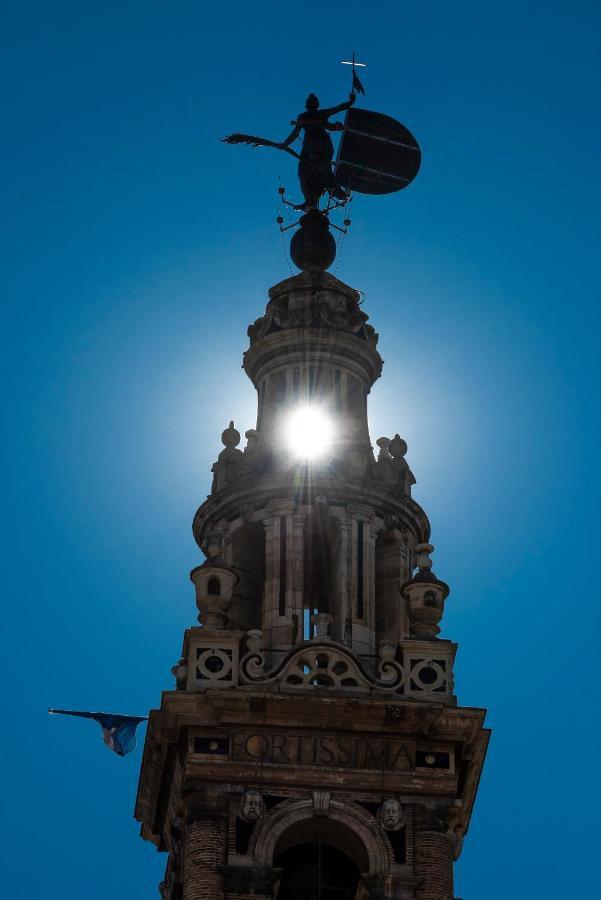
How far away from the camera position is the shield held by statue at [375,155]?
57500 millimetres

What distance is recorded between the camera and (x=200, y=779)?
4616cm

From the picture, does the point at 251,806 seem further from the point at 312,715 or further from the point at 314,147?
the point at 314,147

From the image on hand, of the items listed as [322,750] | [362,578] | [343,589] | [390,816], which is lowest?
[390,816]

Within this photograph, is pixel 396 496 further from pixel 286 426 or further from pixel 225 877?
pixel 225 877

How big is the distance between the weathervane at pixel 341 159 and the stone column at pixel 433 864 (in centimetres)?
1598

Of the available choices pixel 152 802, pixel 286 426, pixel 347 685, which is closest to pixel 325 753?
pixel 347 685

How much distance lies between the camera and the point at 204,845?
45469mm

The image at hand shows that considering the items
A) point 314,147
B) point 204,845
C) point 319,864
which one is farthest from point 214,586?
point 314,147

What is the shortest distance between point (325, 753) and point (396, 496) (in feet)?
25.5

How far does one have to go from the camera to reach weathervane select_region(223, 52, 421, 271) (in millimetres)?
57156

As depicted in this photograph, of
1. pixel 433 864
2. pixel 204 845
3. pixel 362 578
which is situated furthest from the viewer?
pixel 362 578

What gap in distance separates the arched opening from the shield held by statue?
57.4ft

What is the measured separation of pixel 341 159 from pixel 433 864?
62.4ft

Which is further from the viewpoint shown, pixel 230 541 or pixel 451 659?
pixel 230 541
